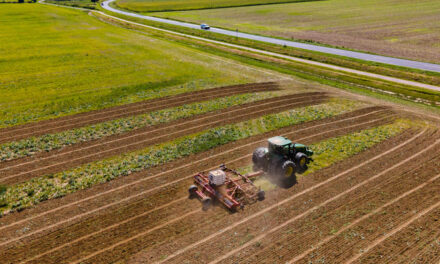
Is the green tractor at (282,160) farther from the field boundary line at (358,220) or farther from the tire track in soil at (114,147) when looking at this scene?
the tire track in soil at (114,147)

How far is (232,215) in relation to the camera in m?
15.4

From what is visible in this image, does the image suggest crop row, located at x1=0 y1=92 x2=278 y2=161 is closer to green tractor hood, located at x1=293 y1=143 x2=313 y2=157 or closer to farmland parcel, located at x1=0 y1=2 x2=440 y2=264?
farmland parcel, located at x1=0 y1=2 x2=440 y2=264

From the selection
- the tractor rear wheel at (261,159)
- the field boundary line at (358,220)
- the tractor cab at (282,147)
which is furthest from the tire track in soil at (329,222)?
the tractor rear wheel at (261,159)

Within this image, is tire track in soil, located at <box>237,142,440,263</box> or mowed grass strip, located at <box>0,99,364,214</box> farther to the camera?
mowed grass strip, located at <box>0,99,364,214</box>

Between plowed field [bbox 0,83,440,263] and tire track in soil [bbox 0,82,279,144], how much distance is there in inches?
170

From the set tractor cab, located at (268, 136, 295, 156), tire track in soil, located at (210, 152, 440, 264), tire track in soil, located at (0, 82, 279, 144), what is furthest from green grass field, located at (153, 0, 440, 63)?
tire track in soil, located at (210, 152, 440, 264)

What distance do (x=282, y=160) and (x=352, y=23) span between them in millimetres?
81629

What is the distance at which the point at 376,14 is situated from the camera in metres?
96.4

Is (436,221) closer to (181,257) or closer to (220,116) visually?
(181,257)

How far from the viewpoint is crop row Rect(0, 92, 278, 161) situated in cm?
2227

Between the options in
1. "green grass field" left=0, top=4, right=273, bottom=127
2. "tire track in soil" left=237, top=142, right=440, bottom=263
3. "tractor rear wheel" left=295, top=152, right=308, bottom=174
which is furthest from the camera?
"green grass field" left=0, top=4, right=273, bottom=127

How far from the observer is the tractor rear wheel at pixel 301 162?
18.9 metres

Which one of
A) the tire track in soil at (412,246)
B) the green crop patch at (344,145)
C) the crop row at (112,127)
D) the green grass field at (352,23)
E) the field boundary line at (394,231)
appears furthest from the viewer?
the green grass field at (352,23)

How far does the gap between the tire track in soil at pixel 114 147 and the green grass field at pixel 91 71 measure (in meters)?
8.45
